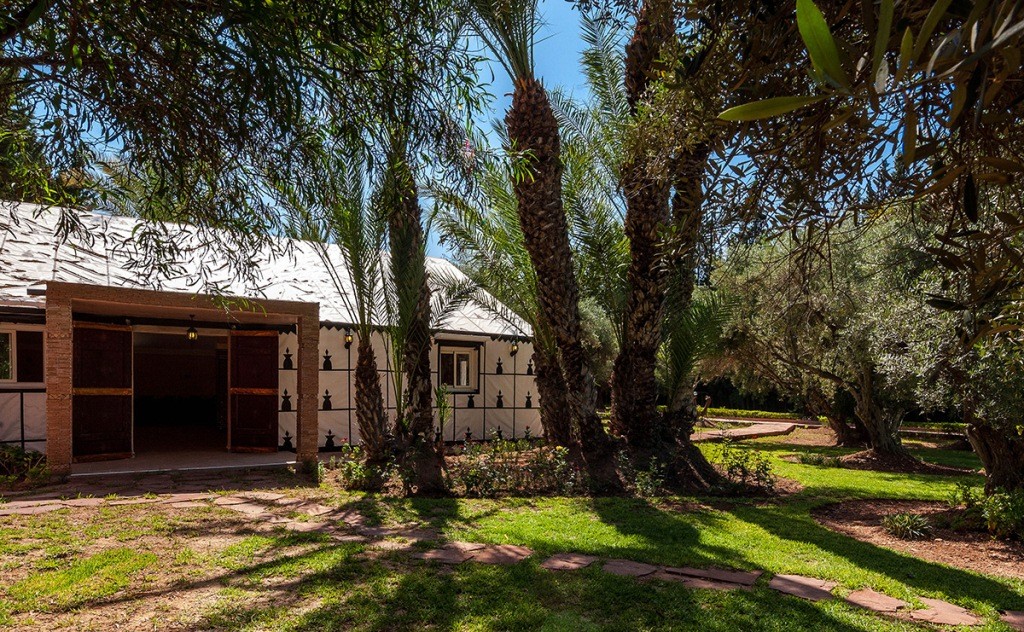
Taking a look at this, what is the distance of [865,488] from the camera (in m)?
10.5

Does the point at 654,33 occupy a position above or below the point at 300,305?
above

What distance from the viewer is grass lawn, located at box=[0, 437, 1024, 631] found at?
13.6ft

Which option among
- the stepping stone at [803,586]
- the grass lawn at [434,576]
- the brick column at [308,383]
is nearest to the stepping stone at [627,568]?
the grass lawn at [434,576]

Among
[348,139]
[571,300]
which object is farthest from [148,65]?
[571,300]

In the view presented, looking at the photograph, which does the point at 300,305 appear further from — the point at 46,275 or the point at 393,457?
the point at 46,275

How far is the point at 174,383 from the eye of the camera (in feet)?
63.8

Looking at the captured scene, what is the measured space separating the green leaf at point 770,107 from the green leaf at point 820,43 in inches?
1.9

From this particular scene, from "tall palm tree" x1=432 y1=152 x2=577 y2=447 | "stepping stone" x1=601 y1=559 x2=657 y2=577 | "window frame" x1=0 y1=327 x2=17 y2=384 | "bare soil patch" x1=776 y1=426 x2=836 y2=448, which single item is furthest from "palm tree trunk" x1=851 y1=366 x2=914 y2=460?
"window frame" x1=0 y1=327 x2=17 y2=384

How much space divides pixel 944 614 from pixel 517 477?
5.46 metres

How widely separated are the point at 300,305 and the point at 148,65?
18.7 ft

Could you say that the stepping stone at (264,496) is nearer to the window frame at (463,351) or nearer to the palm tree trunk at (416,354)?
the palm tree trunk at (416,354)

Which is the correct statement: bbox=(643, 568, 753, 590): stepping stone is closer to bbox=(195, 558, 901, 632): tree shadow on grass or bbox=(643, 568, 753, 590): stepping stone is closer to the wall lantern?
bbox=(195, 558, 901, 632): tree shadow on grass

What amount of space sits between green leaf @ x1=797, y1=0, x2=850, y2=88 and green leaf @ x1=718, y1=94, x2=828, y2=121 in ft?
0.16

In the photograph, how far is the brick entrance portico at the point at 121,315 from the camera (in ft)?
26.8
